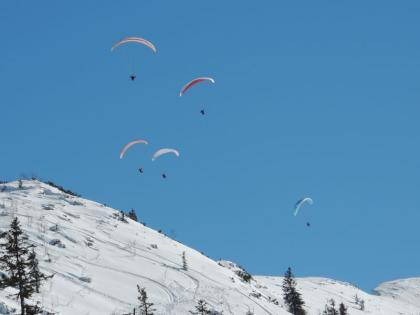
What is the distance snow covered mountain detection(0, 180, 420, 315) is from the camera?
83.4 meters

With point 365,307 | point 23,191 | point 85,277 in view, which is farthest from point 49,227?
point 365,307

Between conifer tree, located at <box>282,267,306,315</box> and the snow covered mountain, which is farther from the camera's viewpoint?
conifer tree, located at <box>282,267,306,315</box>

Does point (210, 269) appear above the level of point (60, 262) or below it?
above

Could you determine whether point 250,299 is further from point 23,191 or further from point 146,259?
point 23,191

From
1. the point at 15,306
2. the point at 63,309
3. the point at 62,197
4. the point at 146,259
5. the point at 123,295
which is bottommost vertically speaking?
the point at 15,306

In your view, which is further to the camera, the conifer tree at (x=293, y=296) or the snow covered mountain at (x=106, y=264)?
the conifer tree at (x=293, y=296)

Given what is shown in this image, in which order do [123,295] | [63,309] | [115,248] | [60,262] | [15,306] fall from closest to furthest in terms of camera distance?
[15,306] < [63,309] < [123,295] < [60,262] < [115,248]

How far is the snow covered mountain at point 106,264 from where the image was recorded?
274ft

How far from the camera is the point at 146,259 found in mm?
108625

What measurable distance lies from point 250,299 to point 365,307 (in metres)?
85.6

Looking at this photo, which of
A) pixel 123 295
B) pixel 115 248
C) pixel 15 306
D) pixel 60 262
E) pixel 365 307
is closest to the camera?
pixel 15 306

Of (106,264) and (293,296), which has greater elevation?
(106,264)

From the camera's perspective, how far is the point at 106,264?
99.8 metres

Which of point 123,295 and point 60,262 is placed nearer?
point 123,295
